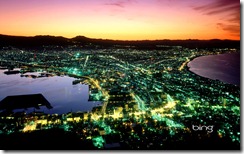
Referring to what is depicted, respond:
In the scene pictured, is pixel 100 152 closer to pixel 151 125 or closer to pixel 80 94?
pixel 151 125

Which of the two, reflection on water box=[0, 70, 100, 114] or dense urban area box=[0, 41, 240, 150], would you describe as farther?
reflection on water box=[0, 70, 100, 114]

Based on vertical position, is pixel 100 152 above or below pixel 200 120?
below

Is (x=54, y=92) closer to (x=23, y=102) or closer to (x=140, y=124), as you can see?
(x=23, y=102)

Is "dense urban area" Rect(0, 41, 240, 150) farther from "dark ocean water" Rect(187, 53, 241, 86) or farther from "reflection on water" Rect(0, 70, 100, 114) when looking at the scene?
"dark ocean water" Rect(187, 53, 241, 86)

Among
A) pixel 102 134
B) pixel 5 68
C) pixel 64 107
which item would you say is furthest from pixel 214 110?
pixel 5 68

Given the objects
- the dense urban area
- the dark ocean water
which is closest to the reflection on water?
the dense urban area

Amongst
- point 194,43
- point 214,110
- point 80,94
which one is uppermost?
point 194,43
